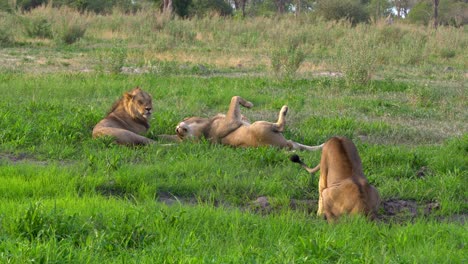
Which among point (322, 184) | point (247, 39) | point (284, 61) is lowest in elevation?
point (322, 184)

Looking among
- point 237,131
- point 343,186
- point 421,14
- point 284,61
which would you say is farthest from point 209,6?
point 343,186

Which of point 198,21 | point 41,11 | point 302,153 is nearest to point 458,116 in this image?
point 302,153

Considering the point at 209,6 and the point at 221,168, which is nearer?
the point at 221,168

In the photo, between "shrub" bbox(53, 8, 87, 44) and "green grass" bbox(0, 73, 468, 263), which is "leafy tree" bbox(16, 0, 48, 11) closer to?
"shrub" bbox(53, 8, 87, 44)

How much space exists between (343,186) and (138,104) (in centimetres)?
423

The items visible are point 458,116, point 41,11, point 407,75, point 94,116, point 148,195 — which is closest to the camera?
point 148,195

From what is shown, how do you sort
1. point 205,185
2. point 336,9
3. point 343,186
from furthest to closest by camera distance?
point 336,9
point 205,185
point 343,186

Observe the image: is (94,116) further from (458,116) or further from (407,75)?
(407,75)

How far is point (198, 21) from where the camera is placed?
29.5 meters

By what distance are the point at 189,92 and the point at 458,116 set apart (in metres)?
4.67

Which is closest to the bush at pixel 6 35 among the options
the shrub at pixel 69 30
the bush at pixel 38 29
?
the bush at pixel 38 29

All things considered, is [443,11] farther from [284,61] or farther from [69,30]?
[284,61]

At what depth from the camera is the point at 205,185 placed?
6953 millimetres

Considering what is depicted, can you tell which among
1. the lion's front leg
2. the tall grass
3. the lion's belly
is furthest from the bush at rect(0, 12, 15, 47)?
the lion's front leg
